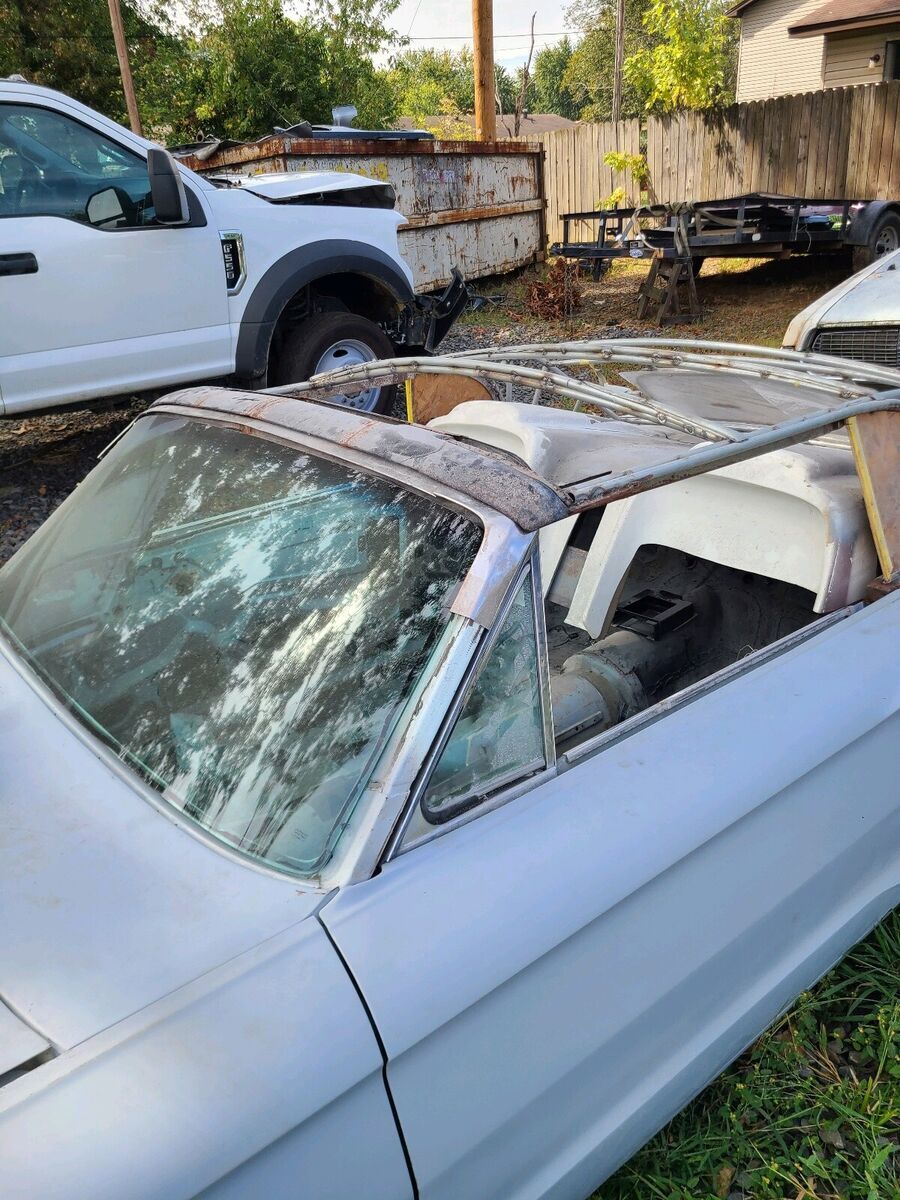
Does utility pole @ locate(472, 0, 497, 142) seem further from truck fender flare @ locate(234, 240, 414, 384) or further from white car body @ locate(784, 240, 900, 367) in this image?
white car body @ locate(784, 240, 900, 367)

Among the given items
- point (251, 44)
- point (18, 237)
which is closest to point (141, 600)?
point (18, 237)

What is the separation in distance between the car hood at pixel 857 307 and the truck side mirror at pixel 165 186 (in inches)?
→ 137

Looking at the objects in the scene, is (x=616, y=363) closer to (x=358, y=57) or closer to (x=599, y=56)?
(x=358, y=57)

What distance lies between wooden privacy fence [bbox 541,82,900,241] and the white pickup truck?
27.9ft

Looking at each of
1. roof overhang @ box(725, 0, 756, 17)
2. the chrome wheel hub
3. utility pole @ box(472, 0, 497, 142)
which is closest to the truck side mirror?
the chrome wheel hub

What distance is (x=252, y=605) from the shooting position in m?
1.77

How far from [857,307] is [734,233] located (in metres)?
4.81

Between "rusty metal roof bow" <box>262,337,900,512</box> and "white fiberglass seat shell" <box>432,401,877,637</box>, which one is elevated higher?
"rusty metal roof bow" <box>262,337,900,512</box>

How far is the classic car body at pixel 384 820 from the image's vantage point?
120 centimetres

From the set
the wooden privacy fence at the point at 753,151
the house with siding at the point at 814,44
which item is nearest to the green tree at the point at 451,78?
the house with siding at the point at 814,44

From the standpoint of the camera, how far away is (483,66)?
12.5 meters

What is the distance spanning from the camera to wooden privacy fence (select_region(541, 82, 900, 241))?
12.0 metres

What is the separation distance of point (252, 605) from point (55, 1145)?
0.94 metres

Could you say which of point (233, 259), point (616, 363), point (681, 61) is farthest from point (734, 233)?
point (681, 61)
